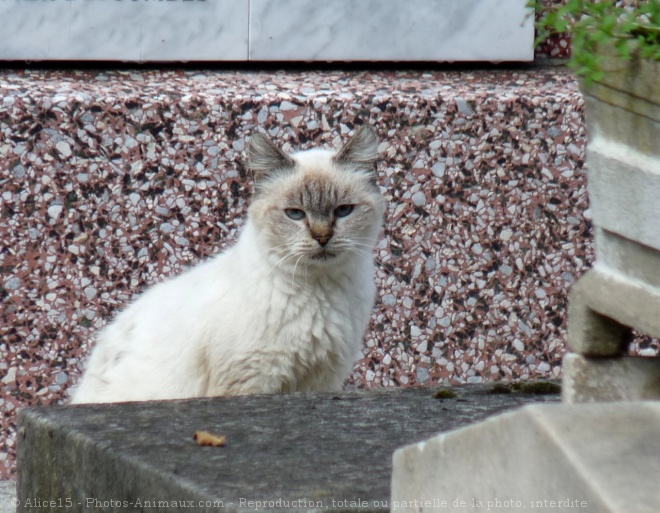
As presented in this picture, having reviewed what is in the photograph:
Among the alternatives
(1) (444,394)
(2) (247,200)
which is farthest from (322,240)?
(1) (444,394)

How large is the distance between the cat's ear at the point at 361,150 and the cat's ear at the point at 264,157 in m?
0.17

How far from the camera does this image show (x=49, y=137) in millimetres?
3758

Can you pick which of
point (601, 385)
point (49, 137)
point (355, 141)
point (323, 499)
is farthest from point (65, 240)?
point (601, 385)

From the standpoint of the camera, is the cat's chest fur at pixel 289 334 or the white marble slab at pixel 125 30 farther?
the white marble slab at pixel 125 30

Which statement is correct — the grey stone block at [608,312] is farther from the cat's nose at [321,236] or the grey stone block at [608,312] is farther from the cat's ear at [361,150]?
the cat's ear at [361,150]

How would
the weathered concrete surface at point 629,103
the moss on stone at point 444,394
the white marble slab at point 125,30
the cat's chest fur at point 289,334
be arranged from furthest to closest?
the white marble slab at point 125,30
the cat's chest fur at point 289,334
the moss on stone at point 444,394
the weathered concrete surface at point 629,103

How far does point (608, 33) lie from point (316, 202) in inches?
80.8

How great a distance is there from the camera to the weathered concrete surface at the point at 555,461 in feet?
3.67

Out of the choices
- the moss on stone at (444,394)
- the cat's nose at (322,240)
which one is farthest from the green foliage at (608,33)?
the cat's nose at (322,240)

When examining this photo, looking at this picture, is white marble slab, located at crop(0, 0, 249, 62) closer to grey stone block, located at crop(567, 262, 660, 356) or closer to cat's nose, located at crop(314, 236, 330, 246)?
cat's nose, located at crop(314, 236, 330, 246)

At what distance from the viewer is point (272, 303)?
3240 mm

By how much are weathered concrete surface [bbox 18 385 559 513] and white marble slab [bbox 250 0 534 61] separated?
5.82 feet

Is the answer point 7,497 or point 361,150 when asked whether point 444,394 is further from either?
point 7,497

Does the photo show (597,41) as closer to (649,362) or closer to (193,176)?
(649,362)
